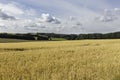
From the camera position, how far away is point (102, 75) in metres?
9.48

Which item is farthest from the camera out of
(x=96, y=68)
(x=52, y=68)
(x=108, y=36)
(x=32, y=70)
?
(x=108, y=36)

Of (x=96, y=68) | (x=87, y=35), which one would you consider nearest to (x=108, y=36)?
(x=87, y=35)

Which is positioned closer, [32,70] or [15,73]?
[15,73]

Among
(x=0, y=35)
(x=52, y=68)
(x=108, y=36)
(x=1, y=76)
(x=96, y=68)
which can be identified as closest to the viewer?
(x=1, y=76)

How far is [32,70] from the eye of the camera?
9.23 m

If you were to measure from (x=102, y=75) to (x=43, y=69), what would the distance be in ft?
7.81

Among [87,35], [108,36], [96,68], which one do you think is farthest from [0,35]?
[96,68]

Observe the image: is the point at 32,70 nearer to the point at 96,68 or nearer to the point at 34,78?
the point at 34,78

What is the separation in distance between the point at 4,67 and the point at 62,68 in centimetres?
237

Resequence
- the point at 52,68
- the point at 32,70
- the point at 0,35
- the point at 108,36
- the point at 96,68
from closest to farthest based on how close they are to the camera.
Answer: the point at 32,70, the point at 52,68, the point at 96,68, the point at 0,35, the point at 108,36

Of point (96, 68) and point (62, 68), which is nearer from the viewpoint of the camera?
point (62, 68)

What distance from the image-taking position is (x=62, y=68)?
995 cm

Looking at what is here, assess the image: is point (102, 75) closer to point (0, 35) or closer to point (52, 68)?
point (52, 68)

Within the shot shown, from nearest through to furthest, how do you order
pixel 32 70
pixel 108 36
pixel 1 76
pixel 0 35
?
pixel 1 76
pixel 32 70
pixel 0 35
pixel 108 36
